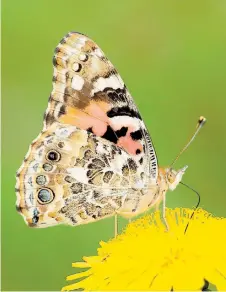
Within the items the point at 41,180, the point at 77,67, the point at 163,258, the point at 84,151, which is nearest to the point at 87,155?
the point at 84,151

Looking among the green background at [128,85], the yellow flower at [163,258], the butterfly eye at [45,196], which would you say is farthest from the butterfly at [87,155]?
the green background at [128,85]

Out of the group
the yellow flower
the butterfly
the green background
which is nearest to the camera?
the yellow flower

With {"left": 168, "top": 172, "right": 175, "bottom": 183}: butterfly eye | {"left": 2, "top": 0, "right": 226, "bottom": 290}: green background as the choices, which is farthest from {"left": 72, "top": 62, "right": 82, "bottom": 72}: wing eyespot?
{"left": 2, "top": 0, "right": 226, "bottom": 290}: green background

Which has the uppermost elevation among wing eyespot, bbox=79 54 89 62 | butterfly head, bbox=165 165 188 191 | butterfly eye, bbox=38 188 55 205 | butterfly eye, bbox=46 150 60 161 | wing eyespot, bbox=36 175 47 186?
wing eyespot, bbox=79 54 89 62

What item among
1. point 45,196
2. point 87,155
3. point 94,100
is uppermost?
point 94,100

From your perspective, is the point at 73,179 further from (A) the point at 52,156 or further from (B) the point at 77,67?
(B) the point at 77,67

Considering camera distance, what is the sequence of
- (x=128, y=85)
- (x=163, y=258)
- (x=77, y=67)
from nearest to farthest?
(x=163, y=258)
(x=77, y=67)
(x=128, y=85)

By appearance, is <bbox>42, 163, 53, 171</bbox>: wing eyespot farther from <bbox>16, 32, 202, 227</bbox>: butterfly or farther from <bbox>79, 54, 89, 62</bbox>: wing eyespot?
<bbox>79, 54, 89, 62</bbox>: wing eyespot
